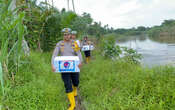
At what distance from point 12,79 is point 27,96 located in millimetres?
480

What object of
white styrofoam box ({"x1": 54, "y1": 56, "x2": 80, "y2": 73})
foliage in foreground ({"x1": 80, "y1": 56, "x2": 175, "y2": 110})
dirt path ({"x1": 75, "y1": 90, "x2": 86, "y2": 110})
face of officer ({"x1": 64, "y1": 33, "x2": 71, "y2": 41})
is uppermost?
face of officer ({"x1": 64, "y1": 33, "x2": 71, "y2": 41})

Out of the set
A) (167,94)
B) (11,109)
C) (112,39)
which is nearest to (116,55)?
Answer: (112,39)

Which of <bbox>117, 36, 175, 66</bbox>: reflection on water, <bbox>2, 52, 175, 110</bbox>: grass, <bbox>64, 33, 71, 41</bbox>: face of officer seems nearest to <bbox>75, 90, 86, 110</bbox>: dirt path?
<bbox>2, 52, 175, 110</bbox>: grass

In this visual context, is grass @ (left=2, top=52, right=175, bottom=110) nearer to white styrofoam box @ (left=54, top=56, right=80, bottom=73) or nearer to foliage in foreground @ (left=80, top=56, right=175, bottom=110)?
foliage in foreground @ (left=80, top=56, right=175, bottom=110)

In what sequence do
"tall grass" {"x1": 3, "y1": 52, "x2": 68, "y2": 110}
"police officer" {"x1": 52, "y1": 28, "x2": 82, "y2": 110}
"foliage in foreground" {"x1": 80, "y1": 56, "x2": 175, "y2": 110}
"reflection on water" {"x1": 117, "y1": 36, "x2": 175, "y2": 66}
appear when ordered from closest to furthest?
"foliage in foreground" {"x1": 80, "y1": 56, "x2": 175, "y2": 110}
"tall grass" {"x1": 3, "y1": 52, "x2": 68, "y2": 110}
"police officer" {"x1": 52, "y1": 28, "x2": 82, "y2": 110}
"reflection on water" {"x1": 117, "y1": 36, "x2": 175, "y2": 66}

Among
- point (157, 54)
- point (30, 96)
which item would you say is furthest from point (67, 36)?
point (157, 54)

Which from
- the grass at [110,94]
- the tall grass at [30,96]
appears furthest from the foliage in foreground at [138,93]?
the tall grass at [30,96]

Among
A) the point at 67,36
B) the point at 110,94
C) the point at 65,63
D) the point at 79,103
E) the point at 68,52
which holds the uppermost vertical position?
the point at 67,36

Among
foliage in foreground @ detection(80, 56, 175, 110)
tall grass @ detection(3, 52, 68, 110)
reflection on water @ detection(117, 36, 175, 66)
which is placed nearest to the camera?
foliage in foreground @ detection(80, 56, 175, 110)

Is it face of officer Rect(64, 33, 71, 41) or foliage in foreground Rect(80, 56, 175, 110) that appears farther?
face of officer Rect(64, 33, 71, 41)

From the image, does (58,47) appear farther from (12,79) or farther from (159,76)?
(159,76)

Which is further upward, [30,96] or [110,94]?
[30,96]

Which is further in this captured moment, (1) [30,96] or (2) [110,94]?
(2) [110,94]

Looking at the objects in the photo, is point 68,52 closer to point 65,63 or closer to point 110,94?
point 65,63
